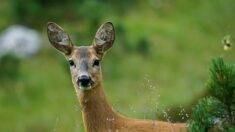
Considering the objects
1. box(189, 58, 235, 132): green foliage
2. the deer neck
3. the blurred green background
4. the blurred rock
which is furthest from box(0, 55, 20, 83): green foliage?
box(189, 58, 235, 132): green foliage

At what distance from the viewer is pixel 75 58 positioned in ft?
30.1

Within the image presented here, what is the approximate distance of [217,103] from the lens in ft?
20.2

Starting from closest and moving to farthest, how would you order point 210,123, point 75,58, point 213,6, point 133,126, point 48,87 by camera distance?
1. point 210,123
2. point 133,126
3. point 75,58
4. point 48,87
5. point 213,6

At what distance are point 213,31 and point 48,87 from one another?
16.8 ft

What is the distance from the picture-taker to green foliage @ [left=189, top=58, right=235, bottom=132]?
6066 millimetres

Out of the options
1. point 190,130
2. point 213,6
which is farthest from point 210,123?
point 213,6

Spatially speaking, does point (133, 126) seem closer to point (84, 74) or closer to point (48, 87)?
point (84, 74)

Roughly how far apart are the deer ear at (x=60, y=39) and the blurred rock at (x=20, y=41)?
552 inches

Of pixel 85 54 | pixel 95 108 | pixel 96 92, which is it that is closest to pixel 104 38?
pixel 85 54

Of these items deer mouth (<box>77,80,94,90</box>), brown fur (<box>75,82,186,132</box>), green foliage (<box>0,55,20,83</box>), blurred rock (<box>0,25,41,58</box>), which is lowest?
brown fur (<box>75,82,186,132</box>)

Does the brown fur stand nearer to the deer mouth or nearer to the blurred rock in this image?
the deer mouth

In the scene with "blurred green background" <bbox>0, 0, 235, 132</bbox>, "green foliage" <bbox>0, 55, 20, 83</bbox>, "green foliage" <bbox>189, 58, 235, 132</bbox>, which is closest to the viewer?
"green foliage" <bbox>189, 58, 235, 132</bbox>

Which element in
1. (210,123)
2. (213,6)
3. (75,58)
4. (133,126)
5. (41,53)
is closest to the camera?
(210,123)

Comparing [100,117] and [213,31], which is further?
[213,31]
